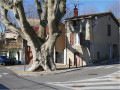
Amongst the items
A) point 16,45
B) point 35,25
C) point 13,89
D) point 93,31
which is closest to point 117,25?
point 93,31

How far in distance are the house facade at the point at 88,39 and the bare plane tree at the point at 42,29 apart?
554cm

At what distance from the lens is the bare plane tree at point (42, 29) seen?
17031 millimetres

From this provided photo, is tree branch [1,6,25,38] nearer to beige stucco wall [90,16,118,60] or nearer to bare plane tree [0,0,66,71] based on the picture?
bare plane tree [0,0,66,71]

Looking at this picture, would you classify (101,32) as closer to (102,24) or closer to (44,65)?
(102,24)

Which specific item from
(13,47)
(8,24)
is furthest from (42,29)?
(13,47)

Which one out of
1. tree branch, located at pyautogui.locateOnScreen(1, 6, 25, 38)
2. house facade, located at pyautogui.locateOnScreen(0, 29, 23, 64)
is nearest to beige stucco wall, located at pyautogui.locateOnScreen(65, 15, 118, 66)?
tree branch, located at pyautogui.locateOnScreen(1, 6, 25, 38)

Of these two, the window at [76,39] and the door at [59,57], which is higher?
the window at [76,39]

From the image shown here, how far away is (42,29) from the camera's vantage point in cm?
1906

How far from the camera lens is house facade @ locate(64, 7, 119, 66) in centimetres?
2390

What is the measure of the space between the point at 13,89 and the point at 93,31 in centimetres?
1667

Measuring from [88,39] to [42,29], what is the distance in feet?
23.6

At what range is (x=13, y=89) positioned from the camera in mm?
9555

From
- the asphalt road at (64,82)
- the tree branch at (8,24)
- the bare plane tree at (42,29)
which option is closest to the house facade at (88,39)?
the bare plane tree at (42,29)

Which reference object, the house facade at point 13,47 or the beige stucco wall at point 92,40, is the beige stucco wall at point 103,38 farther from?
the house facade at point 13,47
